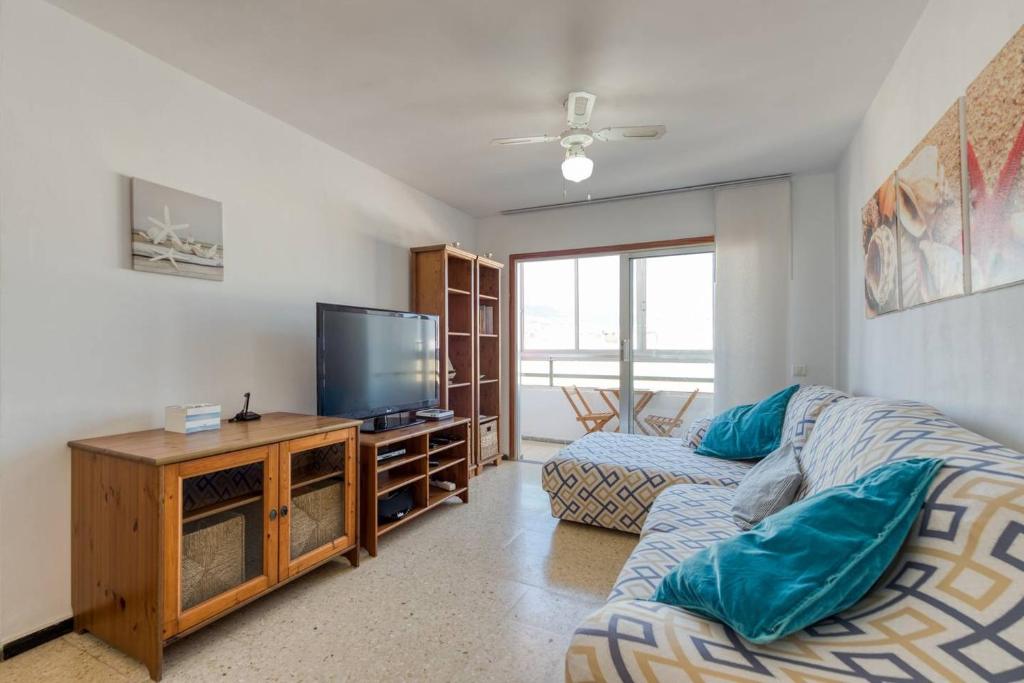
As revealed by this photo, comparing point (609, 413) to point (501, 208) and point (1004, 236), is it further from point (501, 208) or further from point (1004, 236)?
point (1004, 236)

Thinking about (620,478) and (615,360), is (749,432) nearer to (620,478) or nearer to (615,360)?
(620,478)

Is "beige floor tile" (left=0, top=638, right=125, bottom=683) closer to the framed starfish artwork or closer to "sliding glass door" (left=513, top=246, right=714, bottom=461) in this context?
the framed starfish artwork

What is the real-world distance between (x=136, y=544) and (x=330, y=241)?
194 cm

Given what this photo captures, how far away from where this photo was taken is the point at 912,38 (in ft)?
5.98

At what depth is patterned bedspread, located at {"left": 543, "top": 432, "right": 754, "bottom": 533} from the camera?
2.50 metres

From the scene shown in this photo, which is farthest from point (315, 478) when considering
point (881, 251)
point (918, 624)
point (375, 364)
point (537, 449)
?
point (537, 449)

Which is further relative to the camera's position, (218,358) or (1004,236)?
(218,358)

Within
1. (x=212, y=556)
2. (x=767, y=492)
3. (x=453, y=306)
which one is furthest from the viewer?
(x=453, y=306)

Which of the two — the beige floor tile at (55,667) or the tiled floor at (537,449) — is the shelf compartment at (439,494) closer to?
the tiled floor at (537,449)

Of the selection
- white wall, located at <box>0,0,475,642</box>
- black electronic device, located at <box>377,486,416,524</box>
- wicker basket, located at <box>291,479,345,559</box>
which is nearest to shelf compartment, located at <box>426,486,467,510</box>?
black electronic device, located at <box>377,486,416,524</box>

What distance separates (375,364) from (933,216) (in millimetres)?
2687

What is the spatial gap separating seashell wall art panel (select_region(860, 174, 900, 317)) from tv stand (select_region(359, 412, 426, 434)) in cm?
268

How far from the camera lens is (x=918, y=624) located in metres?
0.82

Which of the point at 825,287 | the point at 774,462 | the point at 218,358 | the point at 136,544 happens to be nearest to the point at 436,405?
the point at 218,358
